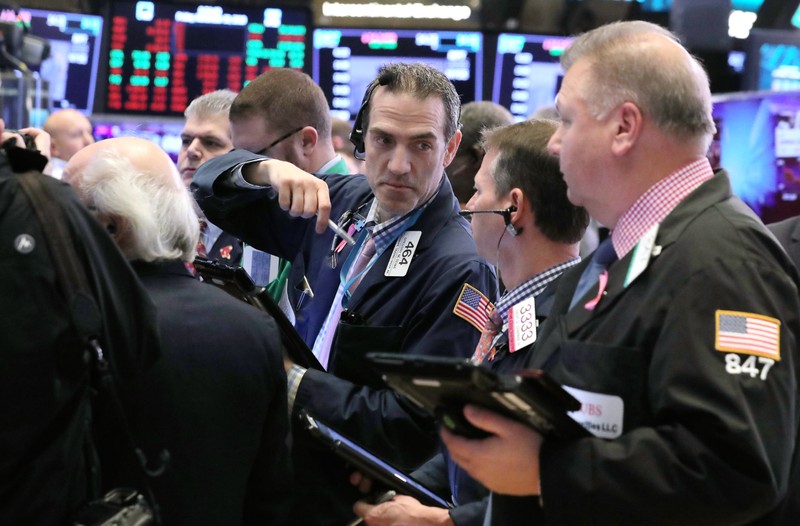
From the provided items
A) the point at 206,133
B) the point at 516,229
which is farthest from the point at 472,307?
the point at 206,133

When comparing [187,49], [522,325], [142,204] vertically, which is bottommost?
[522,325]

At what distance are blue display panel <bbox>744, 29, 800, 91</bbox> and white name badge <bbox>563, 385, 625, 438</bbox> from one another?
716cm

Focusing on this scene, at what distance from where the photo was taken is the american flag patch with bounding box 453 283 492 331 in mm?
2781

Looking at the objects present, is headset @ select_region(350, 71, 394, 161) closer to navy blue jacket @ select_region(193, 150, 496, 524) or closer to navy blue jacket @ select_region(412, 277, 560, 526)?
navy blue jacket @ select_region(193, 150, 496, 524)

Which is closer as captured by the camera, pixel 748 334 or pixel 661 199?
pixel 748 334

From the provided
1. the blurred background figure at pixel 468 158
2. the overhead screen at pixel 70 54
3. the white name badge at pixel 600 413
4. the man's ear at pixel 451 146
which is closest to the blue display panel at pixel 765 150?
the blurred background figure at pixel 468 158

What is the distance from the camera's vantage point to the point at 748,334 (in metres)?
1.67

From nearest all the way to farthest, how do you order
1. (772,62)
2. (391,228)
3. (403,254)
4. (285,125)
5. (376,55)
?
(403,254) < (391,228) < (285,125) < (376,55) < (772,62)

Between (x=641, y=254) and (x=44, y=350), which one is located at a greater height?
(x=641, y=254)

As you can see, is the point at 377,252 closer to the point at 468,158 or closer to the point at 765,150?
the point at 468,158

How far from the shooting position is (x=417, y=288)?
9.48 feet

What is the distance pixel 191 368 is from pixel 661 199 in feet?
3.33

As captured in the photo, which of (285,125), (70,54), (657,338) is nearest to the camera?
(657,338)

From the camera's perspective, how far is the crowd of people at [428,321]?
169 centimetres
